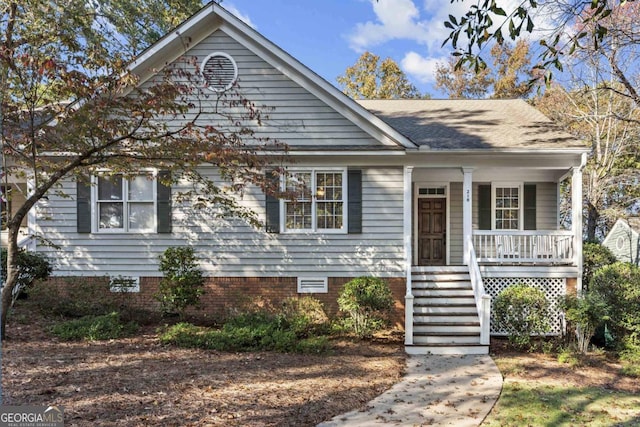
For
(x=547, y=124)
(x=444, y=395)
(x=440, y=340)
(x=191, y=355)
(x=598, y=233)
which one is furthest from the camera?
(x=598, y=233)

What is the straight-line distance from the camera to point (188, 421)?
445cm

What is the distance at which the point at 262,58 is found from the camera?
959cm

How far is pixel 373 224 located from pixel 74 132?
620 centimetres

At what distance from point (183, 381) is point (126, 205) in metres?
5.47

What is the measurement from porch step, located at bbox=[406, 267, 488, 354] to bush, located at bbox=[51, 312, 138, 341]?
18.5 feet

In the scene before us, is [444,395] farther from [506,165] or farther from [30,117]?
[30,117]

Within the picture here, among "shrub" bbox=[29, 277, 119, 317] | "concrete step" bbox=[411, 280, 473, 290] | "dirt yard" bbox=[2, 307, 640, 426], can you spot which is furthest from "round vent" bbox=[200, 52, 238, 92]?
"concrete step" bbox=[411, 280, 473, 290]

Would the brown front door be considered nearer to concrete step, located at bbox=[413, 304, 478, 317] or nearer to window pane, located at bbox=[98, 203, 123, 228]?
concrete step, located at bbox=[413, 304, 478, 317]

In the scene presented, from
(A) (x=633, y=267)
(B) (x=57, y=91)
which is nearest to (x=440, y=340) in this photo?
(A) (x=633, y=267)

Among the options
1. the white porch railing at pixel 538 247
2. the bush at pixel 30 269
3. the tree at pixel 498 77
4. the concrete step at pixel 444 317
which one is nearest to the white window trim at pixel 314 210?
the concrete step at pixel 444 317

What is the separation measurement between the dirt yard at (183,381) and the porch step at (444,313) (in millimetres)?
855

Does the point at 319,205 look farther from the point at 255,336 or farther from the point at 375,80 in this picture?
the point at 375,80

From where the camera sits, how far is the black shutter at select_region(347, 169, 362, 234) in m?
9.55

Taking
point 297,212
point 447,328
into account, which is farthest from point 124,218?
point 447,328
